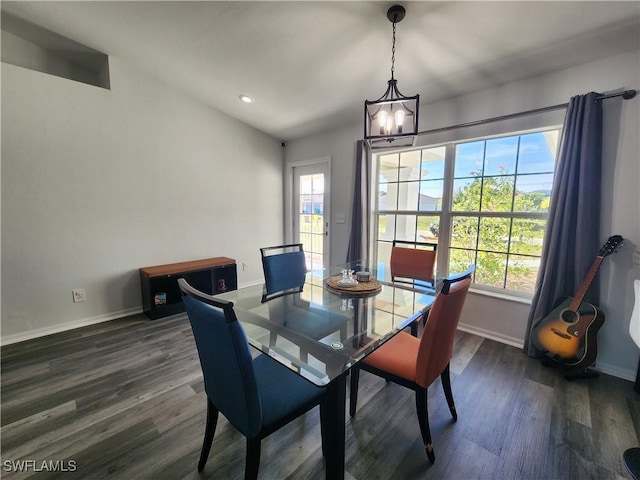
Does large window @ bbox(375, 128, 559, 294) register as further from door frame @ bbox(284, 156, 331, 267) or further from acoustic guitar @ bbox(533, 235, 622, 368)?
door frame @ bbox(284, 156, 331, 267)

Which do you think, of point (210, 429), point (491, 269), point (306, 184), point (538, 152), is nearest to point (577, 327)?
point (491, 269)

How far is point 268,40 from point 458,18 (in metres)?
1.43

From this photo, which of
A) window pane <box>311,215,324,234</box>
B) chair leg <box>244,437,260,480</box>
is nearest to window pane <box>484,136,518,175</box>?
window pane <box>311,215,324,234</box>

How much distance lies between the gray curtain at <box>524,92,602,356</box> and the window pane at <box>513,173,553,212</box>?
24 cm

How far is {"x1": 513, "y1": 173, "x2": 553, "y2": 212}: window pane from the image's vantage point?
236cm

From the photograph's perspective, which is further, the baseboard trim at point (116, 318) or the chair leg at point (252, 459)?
the baseboard trim at point (116, 318)

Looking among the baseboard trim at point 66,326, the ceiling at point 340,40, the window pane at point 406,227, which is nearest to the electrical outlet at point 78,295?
the baseboard trim at point 66,326

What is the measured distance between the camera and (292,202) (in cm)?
449

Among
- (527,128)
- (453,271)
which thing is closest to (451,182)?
(527,128)

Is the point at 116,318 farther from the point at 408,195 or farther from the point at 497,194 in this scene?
the point at 497,194

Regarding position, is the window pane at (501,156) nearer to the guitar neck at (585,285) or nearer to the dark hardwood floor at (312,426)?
the guitar neck at (585,285)

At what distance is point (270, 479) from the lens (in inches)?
50.6

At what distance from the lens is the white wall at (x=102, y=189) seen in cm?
244

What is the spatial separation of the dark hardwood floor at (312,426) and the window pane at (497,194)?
1.37m
